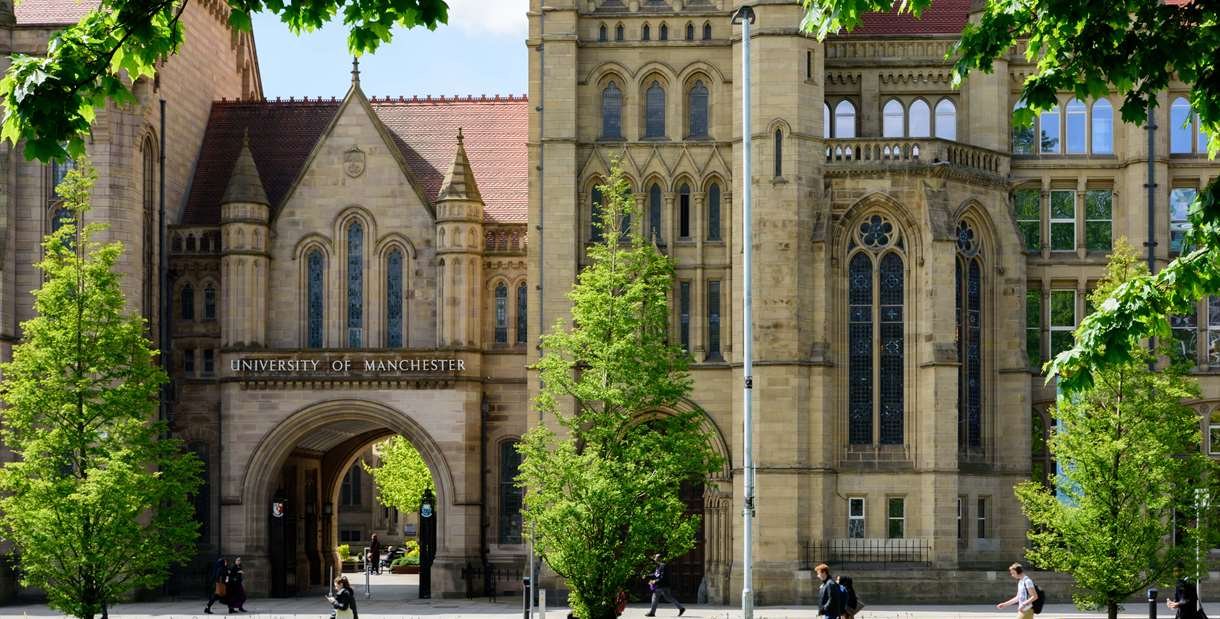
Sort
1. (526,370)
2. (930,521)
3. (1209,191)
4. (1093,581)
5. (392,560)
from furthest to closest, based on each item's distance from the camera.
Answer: (392,560) < (526,370) < (930,521) < (1093,581) < (1209,191)

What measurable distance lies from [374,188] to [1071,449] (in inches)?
816

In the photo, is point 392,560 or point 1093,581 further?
point 392,560

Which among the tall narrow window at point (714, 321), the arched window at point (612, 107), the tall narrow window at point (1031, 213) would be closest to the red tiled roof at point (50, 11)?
the arched window at point (612, 107)

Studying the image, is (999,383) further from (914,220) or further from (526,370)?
(526,370)

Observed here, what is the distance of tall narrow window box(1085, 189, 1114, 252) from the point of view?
5275 centimetres

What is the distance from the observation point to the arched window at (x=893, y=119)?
2064 inches

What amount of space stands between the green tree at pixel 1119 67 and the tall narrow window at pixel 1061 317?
120 ft

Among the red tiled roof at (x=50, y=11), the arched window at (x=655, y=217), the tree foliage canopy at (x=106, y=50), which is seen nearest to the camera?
the tree foliage canopy at (x=106, y=50)

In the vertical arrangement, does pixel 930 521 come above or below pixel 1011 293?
below

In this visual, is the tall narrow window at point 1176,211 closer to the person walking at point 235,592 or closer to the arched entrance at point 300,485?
the arched entrance at point 300,485

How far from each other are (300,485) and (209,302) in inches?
271

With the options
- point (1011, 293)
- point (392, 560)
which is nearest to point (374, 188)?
point (1011, 293)

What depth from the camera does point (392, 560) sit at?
78.6 metres

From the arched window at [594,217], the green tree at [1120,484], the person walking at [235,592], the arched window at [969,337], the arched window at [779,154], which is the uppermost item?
the arched window at [779,154]
